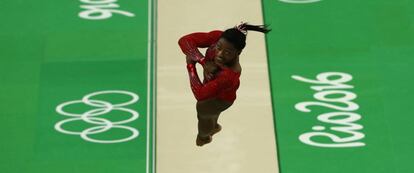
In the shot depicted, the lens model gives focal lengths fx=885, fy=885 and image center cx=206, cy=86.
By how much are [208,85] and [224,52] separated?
0.30 metres

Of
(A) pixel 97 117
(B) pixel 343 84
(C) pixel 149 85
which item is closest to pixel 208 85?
(A) pixel 97 117

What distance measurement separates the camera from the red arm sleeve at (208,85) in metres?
6.70

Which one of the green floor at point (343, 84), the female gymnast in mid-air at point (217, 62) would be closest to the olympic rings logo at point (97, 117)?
the green floor at point (343, 84)

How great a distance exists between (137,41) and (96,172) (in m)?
2.52

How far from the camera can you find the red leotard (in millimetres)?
6711

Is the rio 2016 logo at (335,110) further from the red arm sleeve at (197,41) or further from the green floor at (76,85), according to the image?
the red arm sleeve at (197,41)

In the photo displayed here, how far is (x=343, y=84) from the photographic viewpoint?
1241 centimetres

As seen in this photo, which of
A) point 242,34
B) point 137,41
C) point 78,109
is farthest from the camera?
point 137,41

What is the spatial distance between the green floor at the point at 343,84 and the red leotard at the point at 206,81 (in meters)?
4.75

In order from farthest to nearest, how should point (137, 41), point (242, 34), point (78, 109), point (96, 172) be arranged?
point (137, 41) < point (78, 109) < point (96, 172) < point (242, 34)

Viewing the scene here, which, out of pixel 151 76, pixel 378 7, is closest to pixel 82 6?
pixel 151 76

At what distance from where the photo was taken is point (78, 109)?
12.2 metres

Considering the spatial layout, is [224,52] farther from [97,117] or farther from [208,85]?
[97,117]

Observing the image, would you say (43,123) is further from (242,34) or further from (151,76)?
(242,34)
